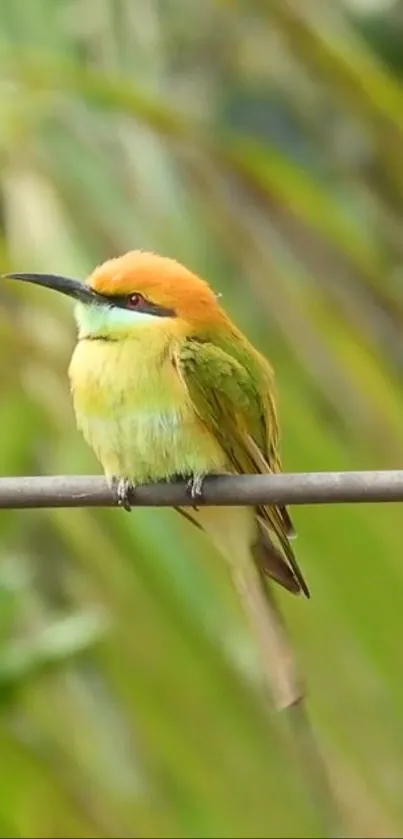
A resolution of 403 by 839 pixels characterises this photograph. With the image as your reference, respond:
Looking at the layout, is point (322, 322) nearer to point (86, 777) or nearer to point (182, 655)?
point (182, 655)

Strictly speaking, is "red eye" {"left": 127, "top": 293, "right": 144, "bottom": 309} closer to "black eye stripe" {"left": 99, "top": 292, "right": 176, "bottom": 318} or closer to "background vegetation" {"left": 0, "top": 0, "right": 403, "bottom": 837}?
"black eye stripe" {"left": 99, "top": 292, "right": 176, "bottom": 318}

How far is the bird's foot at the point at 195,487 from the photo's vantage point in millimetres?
819

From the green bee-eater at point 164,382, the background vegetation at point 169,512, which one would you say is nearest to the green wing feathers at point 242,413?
the green bee-eater at point 164,382

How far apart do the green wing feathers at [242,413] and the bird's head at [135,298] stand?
0.03 metres

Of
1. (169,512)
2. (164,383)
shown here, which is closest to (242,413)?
(164,383)

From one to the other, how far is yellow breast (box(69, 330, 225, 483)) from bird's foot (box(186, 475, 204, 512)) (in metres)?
0.02

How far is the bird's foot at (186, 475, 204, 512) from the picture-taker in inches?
32.3

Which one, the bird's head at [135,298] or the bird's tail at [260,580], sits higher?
the bird's head at [135,298]

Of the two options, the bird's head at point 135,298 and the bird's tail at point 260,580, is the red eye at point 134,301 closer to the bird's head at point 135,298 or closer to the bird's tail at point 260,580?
the bird's head at point 135,298

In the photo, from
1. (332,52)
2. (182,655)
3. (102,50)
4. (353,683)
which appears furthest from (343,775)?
(102,50)

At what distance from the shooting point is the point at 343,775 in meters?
1.31

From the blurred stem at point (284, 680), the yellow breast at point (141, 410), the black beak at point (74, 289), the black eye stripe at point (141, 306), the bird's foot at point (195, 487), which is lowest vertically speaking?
the blurred stem at point (284, 680)

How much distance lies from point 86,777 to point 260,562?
0.62 metres

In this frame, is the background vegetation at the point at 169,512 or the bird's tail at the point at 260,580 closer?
the bird's tail at the point at 260,580
